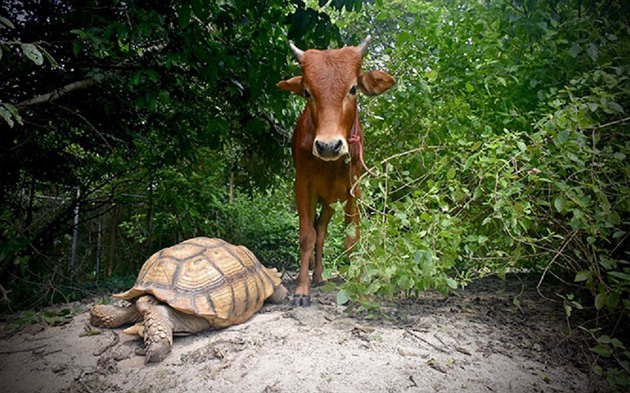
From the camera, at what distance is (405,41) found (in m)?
3.79

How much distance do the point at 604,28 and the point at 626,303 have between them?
1881 mm

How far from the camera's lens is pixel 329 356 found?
6.96 ft

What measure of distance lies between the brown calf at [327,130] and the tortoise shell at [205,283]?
479mm

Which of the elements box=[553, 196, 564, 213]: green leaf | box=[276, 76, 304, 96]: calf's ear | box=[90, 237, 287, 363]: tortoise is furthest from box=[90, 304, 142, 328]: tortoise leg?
box=[553, 196, 564, 213]: green leaf

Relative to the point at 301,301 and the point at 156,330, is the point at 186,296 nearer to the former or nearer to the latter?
the point at 156,330

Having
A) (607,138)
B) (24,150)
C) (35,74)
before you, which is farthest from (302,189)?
(24,150)

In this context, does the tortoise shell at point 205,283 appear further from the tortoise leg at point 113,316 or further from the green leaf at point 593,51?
the green leaf at point 593,51

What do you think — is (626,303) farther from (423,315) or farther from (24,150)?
(24,150)

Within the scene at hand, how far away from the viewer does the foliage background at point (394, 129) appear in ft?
7.54

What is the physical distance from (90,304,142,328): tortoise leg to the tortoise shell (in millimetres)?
121

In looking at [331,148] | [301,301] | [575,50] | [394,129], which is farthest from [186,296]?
[575,50]

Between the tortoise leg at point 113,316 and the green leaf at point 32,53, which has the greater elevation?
the green leaf at point 32,53

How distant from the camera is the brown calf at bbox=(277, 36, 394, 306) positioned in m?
2.64

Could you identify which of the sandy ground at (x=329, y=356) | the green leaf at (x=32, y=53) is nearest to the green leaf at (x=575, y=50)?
the sandy ground at (x=329, y=356)
